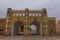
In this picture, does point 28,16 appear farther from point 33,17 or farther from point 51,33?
point 51,33

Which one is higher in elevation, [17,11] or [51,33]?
[17,11]

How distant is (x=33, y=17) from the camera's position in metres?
30.1

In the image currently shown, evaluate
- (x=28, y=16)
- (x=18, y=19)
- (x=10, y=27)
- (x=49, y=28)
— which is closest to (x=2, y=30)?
(x=10, y=27)

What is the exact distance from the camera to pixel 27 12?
30.3 m

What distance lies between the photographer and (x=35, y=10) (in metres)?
30.9

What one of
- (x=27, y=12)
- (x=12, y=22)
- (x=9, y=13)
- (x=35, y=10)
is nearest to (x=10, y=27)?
(x=12, y=22)

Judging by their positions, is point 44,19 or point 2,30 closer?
point 44,19

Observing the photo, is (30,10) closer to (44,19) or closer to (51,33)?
(44,19)

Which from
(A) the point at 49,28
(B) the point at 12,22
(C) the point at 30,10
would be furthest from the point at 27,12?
(A) the point at 49,28

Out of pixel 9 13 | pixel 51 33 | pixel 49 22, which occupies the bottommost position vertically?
pixel 51 33

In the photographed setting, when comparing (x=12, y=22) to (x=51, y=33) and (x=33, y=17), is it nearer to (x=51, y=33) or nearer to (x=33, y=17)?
(x=33, y=17)

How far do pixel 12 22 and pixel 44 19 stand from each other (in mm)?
7968

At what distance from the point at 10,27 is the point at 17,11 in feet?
14.3

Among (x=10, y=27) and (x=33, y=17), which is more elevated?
(x=33, y=17)
